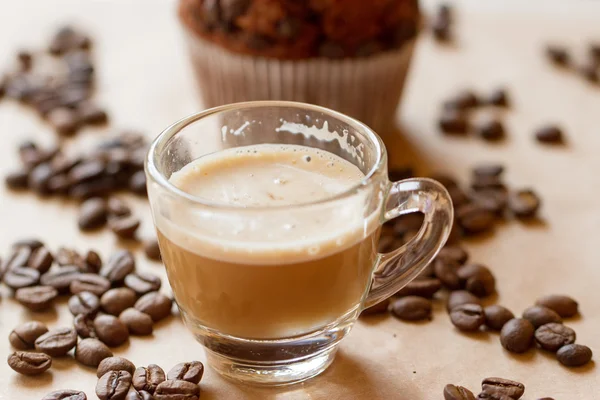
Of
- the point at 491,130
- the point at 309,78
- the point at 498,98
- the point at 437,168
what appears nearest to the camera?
the point at 309,78

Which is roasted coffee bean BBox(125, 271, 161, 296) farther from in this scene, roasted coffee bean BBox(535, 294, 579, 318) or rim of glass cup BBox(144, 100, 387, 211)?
roasted coffee bean BBox(535, 294, 579, 318)

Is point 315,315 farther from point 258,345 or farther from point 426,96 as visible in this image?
point 426,96

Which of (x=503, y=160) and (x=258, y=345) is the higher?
(x=258, y=345)

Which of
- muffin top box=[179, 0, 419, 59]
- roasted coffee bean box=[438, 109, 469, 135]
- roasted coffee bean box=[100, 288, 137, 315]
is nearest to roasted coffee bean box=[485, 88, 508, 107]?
roasted coffee bean box=[438, 109, 469, 135]

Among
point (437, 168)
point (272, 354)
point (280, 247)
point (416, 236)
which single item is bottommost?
point (437, 168)

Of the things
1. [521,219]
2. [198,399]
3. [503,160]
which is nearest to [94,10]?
[503,160]

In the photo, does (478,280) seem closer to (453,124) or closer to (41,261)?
(453,124)

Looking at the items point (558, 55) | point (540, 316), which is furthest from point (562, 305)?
point (558, 55)
